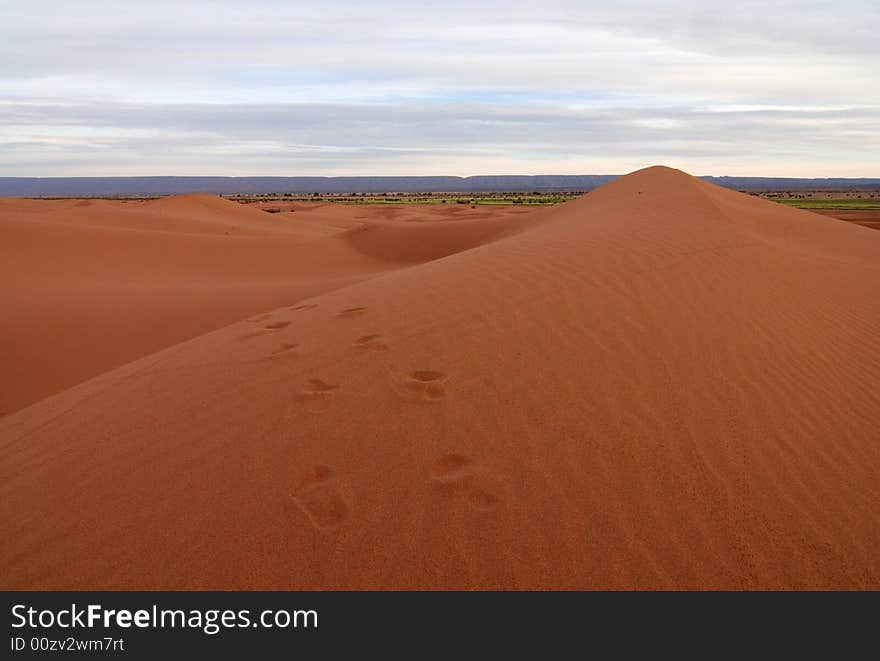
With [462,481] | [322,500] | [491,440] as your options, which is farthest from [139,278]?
[462,481]

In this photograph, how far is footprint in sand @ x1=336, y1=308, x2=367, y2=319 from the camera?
5764 millimetres

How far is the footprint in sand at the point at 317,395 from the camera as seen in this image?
4046 millimetres

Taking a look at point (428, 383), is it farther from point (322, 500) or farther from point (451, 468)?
point (322, 500)

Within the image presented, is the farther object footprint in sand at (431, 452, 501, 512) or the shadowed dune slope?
the shadowed dune slope

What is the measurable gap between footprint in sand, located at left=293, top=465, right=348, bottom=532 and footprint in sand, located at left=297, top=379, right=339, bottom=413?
0.68 meters

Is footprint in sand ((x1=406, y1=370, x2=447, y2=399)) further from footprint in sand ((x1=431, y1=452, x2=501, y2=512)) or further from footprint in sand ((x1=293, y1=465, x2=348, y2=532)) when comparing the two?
footprint in sand ((x1=293, y1=465, x2=348, y2=532))

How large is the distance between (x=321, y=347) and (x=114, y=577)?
249cm

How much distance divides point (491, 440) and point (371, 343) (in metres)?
1.74

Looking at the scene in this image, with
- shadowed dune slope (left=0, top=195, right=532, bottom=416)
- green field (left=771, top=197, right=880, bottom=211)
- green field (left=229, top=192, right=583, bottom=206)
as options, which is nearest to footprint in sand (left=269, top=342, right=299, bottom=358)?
shadowed dune slope (left=0, top=195, right=532, bottom=416)

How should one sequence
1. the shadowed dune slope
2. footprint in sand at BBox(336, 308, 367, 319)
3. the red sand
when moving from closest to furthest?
the red sand, footprint in sand at BBox(336, 308, 367, 319), the shadowed dune slope

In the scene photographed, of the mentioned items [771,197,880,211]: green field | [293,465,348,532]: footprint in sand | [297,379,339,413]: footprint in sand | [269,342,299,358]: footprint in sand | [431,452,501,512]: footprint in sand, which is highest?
[269,342,299,358]: footprint in sand

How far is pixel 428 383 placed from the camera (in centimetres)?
421

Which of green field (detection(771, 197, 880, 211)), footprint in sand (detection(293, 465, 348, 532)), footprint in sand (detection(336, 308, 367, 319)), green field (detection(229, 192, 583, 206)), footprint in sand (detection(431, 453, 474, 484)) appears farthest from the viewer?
green field (detection(229, 192, 583, 206))

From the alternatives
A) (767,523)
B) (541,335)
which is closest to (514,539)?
(767,523)
